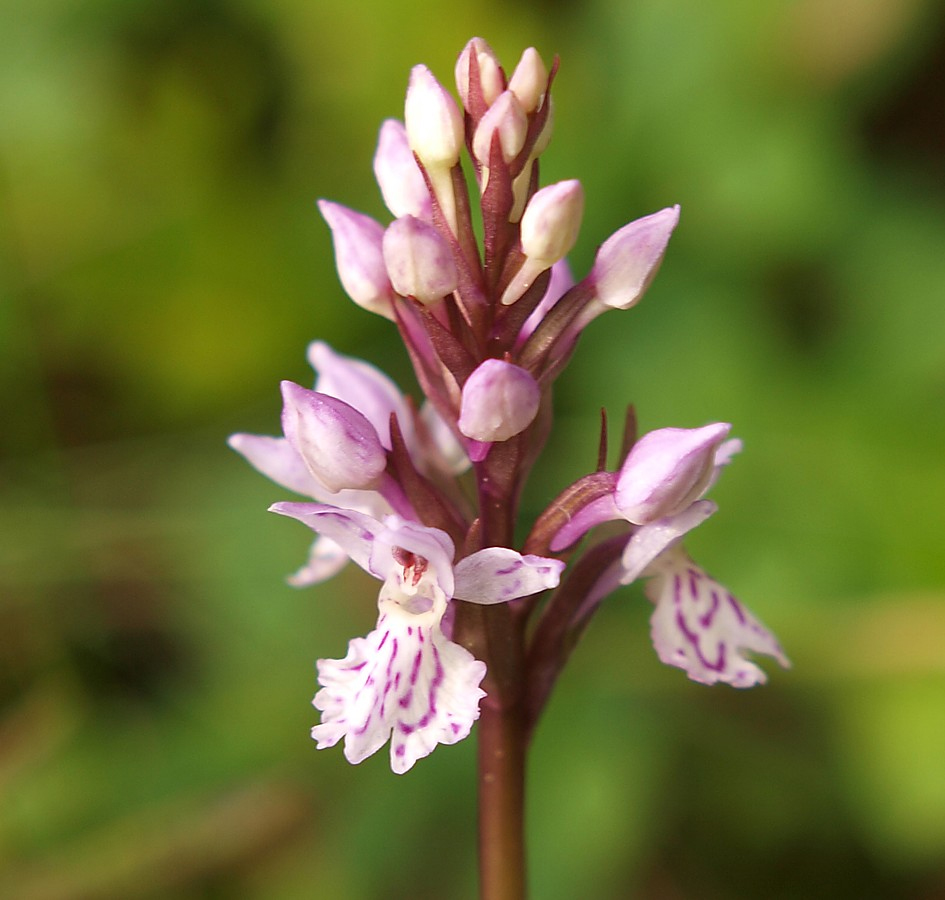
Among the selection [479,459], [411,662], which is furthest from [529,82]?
[411,662]

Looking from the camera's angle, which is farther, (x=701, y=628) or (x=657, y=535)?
(x=701, y=628)

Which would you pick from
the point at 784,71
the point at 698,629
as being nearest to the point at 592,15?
the point at 784,71

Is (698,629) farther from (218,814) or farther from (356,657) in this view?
(218,814)

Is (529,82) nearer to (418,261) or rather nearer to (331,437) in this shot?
(418,261)

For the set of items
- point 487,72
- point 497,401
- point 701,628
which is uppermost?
point 487,72

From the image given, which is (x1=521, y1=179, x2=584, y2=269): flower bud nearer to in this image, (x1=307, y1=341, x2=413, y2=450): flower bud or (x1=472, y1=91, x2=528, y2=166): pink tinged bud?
(x1=472, y1=91, x2=528, y2=166): pink tinged bud

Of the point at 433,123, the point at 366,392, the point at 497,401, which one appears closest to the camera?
the point at 497,401
